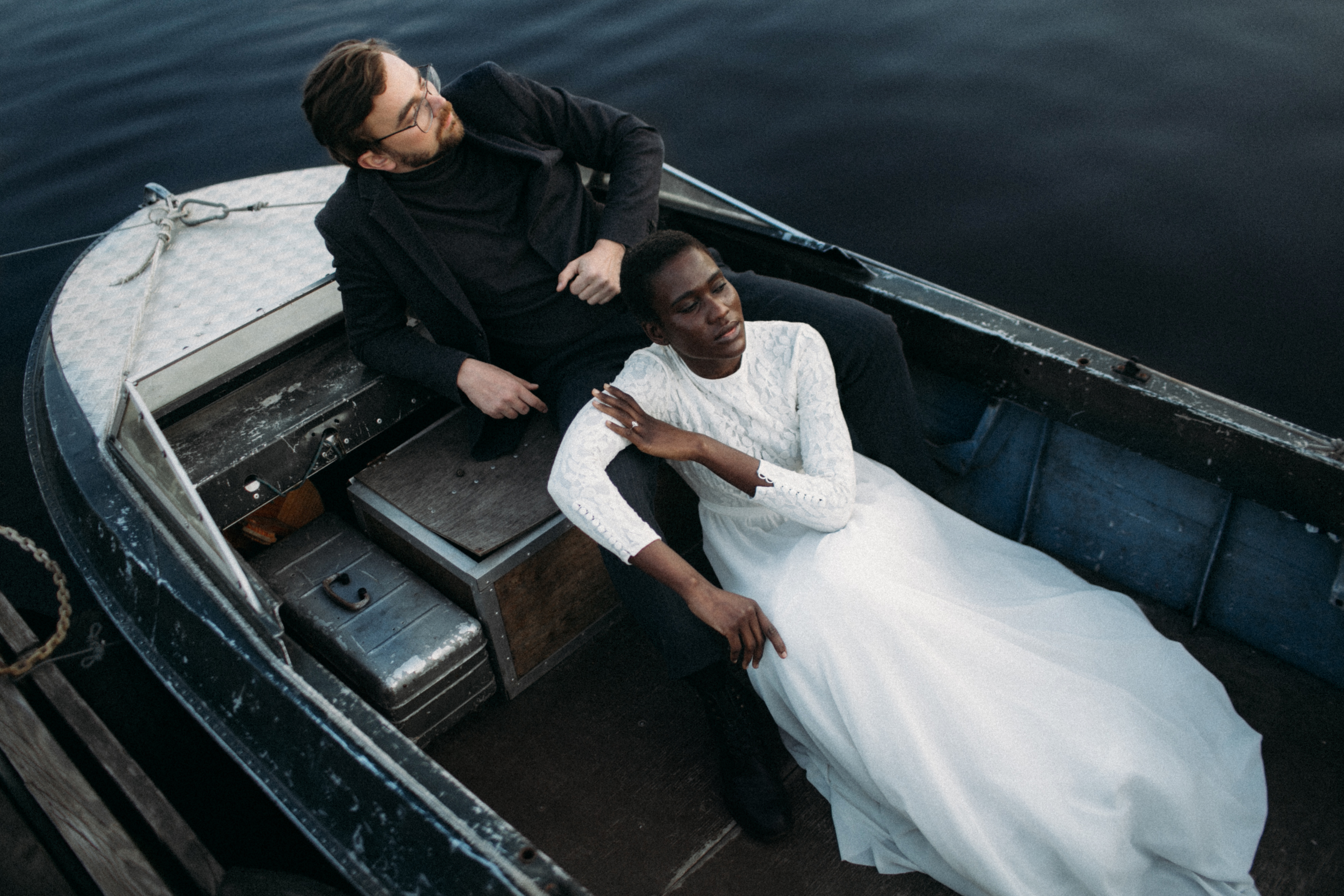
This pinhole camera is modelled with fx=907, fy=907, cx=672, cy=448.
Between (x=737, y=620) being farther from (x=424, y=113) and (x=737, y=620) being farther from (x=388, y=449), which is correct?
(x=388, y=449)

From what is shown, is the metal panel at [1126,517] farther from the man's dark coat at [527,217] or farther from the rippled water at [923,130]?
the rippled water at [923,130]

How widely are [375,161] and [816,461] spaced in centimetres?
127

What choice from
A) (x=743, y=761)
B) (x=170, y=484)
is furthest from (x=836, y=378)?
(x=170, y=484)

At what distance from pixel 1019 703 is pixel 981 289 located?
10.9 ft

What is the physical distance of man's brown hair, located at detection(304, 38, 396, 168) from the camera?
200 centimetres

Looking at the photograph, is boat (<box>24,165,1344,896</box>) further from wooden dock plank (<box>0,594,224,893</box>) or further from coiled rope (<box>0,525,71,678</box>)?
wooden dock plank (<box>0,594,224,893</box>)

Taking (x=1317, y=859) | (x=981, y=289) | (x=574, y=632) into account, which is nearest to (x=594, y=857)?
(x=574, y=632)

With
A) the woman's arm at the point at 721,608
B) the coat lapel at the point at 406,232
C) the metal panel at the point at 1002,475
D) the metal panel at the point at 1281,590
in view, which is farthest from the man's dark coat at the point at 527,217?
the metal panel at the point at 1281,590

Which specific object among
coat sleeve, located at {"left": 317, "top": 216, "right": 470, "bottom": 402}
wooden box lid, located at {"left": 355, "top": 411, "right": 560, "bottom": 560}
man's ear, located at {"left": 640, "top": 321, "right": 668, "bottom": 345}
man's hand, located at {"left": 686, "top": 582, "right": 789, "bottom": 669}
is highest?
man's ear, located at {"left": 640, "top": 321, "right": 668, "bottom": 345}

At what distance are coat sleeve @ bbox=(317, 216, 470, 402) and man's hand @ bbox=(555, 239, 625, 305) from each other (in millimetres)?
334

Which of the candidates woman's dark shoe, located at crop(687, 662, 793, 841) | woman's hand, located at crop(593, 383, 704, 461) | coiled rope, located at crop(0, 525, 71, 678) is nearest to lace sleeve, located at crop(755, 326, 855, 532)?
woman's hand, located at crop(593, 383, 704, 461)

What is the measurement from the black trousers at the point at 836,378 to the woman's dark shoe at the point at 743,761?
0.10m

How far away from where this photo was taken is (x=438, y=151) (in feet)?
7.31

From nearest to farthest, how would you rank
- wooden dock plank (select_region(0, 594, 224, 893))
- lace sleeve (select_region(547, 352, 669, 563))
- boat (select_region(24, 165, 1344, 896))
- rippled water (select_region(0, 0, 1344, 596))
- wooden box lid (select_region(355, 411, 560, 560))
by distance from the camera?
boat (select_region(24, 165, 1344, 896))
lace sleeve (select_region(547, 352, 669, 563))
wooden dock plank (select_region(0, 594, 224, 893))
wooden box lid (select_region(355, 411, 560, 560))
rippled water (select_region(0, 0, 1344, 596))
